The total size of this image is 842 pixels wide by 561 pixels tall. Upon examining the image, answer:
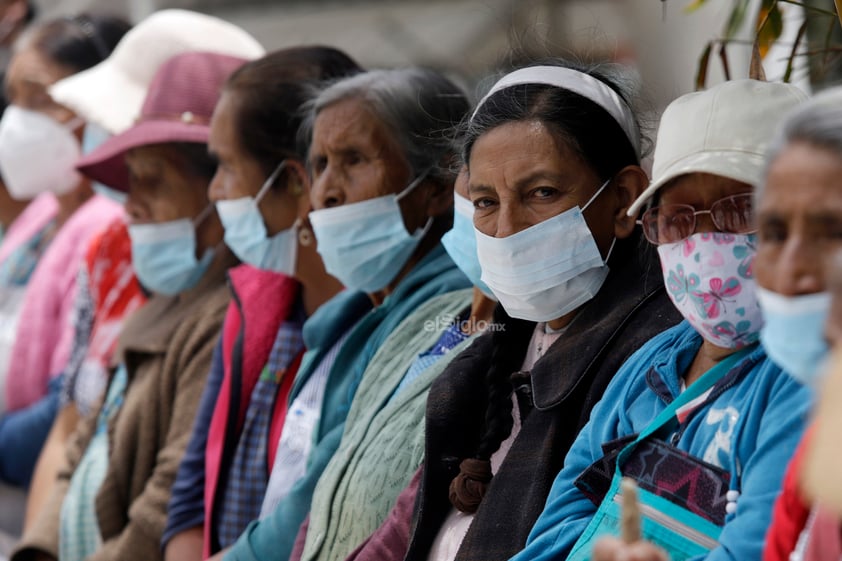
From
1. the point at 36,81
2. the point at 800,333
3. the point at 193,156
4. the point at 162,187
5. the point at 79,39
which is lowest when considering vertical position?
the point at 36,81

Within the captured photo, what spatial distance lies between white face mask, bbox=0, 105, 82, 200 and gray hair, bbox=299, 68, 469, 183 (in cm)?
245

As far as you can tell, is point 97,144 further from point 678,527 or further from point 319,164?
point 678,527

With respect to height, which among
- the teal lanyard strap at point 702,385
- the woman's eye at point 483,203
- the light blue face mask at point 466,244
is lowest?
the light blue face mask at point 466,244

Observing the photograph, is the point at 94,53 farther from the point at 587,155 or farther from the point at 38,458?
the point at 587,155

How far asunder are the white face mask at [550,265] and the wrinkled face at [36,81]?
3695 mm

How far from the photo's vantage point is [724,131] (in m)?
2.36

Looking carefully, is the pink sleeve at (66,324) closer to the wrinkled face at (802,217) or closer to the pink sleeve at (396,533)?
the pink sleeve at (396,533)

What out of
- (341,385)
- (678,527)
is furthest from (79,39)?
(678,527)

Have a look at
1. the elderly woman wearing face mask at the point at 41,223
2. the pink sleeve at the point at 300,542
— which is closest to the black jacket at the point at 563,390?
the pink sleeve at the point at 300,542

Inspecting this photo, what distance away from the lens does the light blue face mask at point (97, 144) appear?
5508mm

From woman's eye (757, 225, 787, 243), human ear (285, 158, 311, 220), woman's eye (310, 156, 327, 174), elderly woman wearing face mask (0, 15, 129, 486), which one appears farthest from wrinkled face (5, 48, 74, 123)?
woman's eye (757, 225, 787, 243)

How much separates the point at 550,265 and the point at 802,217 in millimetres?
1073

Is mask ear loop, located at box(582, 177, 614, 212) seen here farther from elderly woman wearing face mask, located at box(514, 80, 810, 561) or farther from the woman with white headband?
elderly woman wearing face mask, located at box(514, 80, 810, 561)

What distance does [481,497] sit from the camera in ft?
9.68
